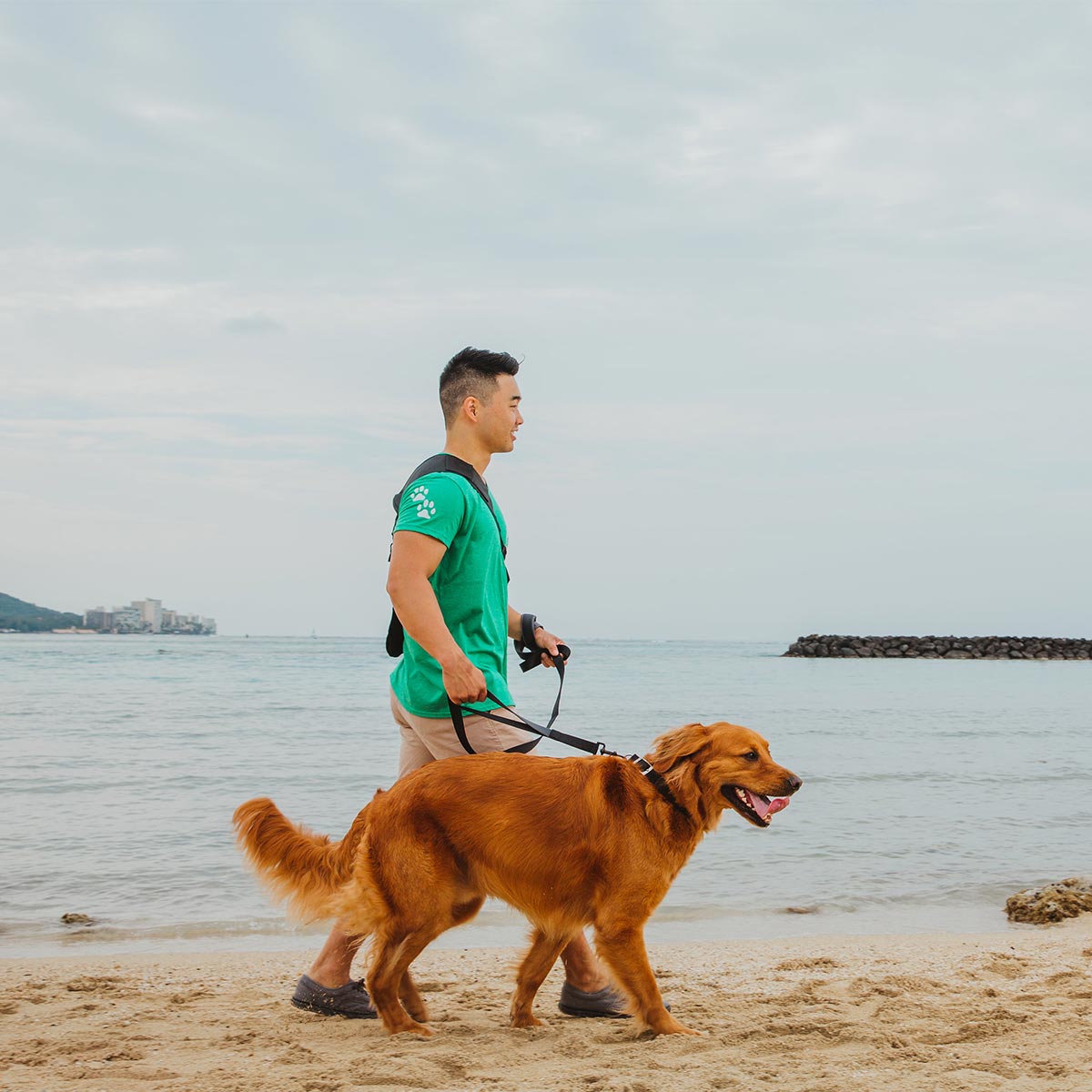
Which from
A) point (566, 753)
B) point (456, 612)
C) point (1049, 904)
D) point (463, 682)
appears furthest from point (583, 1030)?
point (566, 753)

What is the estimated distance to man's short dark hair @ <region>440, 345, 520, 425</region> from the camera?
4113mm

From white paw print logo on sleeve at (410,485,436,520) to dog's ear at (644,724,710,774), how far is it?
1.21m

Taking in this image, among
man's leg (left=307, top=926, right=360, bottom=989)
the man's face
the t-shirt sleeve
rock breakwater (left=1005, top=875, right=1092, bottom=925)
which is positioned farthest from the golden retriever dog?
rock breakwater (left=1005, top=875, right=1092, bottom=925)

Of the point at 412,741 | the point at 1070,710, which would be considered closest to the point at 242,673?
the point at 1070,710

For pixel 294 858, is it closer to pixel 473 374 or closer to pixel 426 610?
pixel 426 610

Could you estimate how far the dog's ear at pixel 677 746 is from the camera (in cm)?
382

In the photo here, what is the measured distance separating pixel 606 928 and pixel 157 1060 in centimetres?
165

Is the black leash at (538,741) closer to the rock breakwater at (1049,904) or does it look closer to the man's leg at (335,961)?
the man's leg at (335,961)

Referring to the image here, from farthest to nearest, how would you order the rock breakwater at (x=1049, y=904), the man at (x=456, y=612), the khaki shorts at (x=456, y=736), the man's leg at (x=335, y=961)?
the rock breakwater at (x=1049, y=904)
the man's leg at (x=335, y=961)
the khaki shorts at (x=456, y=736)
the man at (x=456, y=612)

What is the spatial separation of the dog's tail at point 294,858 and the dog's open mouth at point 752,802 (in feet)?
4.51

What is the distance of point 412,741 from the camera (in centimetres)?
410

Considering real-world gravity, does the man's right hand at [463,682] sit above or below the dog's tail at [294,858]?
above

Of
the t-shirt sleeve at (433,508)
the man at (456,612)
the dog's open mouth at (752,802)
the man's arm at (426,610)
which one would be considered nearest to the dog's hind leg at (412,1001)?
the man at (456,612)

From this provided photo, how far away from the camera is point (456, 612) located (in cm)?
392
